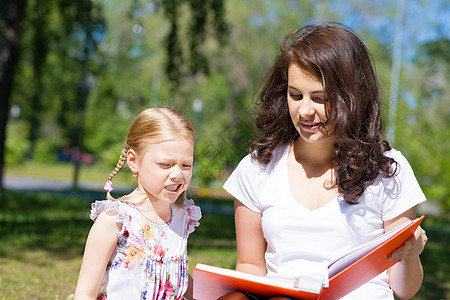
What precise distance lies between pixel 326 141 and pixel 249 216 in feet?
1.50

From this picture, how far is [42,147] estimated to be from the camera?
3481 centimetres

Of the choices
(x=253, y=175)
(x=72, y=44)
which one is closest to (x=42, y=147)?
(x=72, y=44)

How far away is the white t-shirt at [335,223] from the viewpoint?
2.28 metres

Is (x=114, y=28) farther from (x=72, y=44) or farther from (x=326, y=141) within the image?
(x=326, y=141)

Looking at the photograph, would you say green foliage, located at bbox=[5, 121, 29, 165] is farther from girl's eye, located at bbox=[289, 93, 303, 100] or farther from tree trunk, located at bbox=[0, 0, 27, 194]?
girl's eye, located at bbox=[289, 93, 303, 100]

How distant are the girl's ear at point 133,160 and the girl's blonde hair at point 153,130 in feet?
0.06

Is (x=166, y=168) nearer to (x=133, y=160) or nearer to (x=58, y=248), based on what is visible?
(x=133, y=160)

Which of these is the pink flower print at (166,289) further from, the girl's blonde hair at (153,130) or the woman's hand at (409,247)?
the woman's hand at (409,247)

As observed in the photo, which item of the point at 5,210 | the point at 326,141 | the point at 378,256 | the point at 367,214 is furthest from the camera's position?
the point at 5,210

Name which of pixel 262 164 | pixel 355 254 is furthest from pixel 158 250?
pixel 355 254

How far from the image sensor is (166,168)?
7.16 ft

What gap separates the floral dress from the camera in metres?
2.13

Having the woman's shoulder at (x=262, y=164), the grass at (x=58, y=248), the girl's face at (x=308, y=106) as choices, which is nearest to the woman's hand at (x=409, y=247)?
the girl's face at (x=308, y=106)

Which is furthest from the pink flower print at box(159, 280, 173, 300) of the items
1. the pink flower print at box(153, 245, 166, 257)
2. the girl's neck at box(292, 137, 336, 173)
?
the girl's neck at box(292, 137, 336, 173)
